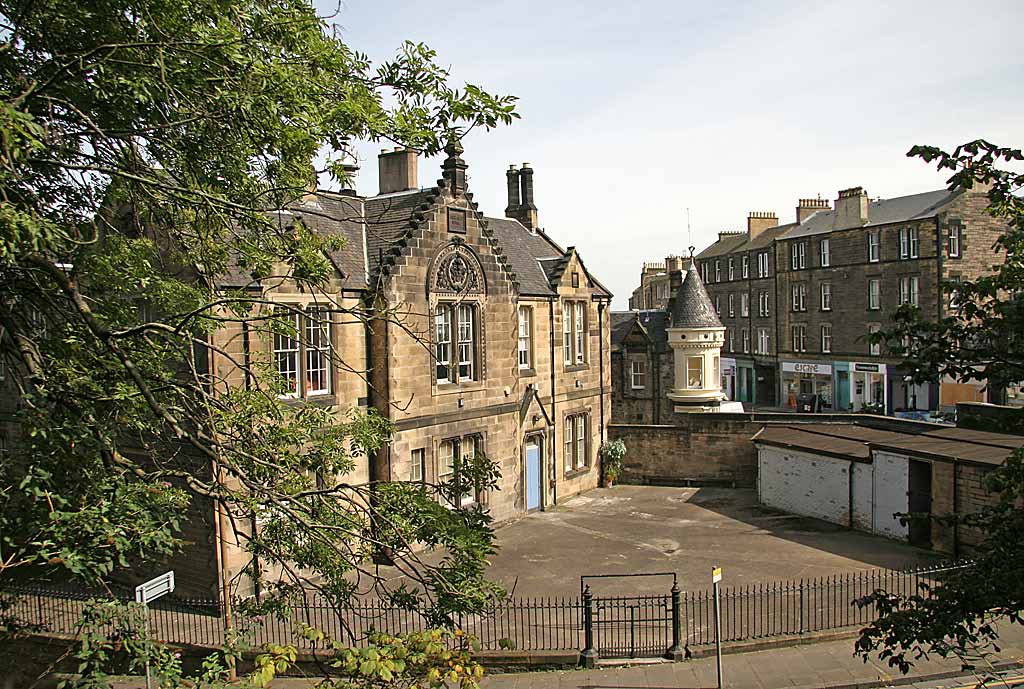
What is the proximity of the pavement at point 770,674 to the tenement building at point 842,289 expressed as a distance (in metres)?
25.0

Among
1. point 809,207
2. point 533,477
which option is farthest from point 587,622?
point 809,207

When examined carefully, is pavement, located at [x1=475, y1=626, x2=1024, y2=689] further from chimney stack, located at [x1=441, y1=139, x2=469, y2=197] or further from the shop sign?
the shop sign

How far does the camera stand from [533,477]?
27.9 meters

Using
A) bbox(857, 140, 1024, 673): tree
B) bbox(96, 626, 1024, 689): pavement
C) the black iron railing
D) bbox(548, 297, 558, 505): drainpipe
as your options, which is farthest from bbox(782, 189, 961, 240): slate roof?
bbox(857, 140, 1024, 673): tree

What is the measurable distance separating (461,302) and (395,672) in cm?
1848

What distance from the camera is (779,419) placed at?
105ft

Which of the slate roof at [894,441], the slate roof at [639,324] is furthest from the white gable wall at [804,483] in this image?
the slate roof at [639,324]

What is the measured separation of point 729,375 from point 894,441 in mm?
41470

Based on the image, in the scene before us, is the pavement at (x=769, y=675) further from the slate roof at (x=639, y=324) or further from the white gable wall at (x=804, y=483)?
the slate roof at (x=639, y=324)

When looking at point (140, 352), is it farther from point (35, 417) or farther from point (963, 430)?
point (963, 430)

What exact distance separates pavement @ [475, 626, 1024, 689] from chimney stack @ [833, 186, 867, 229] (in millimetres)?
38896

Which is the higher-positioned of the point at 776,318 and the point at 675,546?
the point at 776,318

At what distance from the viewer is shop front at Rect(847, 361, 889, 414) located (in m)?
47.5

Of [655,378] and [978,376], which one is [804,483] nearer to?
[655,378]
